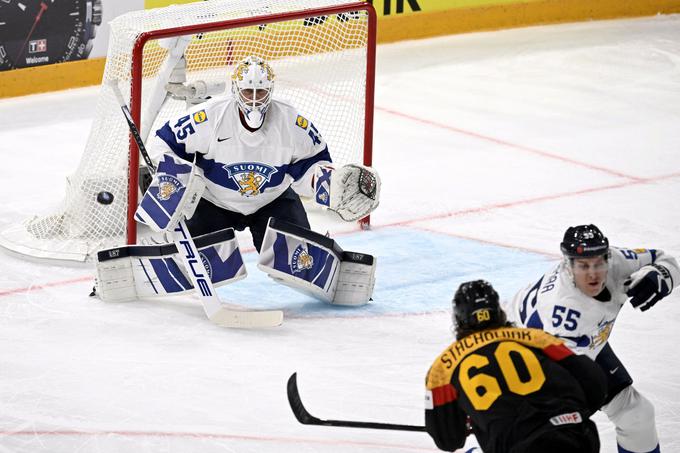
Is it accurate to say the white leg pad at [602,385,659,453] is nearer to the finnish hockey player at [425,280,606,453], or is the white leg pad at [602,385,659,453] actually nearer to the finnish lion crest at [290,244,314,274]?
the finnish hockey player at [425,280,606,453]

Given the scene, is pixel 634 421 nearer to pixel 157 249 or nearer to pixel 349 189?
pixel 349 189

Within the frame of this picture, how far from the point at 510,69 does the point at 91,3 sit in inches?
119

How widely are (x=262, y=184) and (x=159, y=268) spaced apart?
21.1 inches

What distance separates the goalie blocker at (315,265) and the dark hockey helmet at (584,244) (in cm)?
182

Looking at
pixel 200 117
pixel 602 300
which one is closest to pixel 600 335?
pixel 602 300

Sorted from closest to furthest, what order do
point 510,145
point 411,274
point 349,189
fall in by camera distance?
point 349,189 < point 411,274 < point 510,145

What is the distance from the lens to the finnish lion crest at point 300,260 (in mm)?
5328

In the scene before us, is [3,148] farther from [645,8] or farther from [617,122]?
[645,8]

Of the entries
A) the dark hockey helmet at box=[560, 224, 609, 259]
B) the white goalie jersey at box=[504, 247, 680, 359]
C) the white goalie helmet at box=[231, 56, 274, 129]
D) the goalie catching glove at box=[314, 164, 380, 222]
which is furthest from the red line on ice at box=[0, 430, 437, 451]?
the white goalie helmet at box=[231, 56, 274, 129]

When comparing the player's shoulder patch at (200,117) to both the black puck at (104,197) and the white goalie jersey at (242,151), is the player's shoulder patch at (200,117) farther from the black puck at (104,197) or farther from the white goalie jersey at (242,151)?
the black puck at (104,197)

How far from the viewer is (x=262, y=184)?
5422 mm

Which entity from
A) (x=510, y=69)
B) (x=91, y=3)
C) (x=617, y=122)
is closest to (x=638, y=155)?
(x=617, y=122)

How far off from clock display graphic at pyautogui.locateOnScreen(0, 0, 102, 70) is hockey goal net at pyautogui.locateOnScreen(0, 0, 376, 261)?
6.26 ft

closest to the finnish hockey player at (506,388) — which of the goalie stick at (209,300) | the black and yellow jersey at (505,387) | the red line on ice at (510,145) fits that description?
the black and yellow jersey at (505,387)
